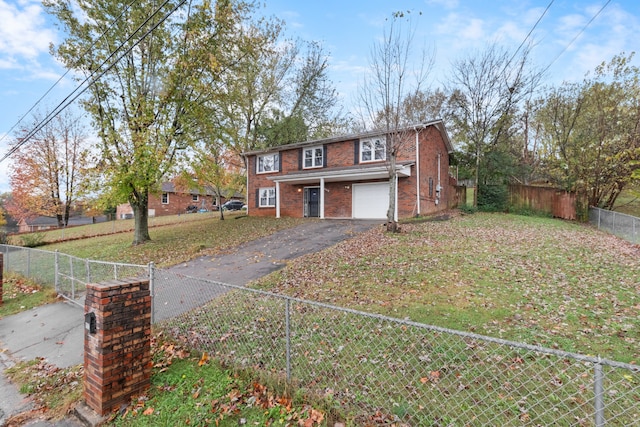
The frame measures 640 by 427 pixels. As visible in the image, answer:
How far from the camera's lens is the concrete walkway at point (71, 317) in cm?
457

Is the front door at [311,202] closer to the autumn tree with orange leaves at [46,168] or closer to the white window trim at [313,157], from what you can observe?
the white window trim at [313,157]

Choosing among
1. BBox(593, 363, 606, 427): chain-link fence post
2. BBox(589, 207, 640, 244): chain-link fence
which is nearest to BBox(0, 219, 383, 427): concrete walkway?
BBox(593, 363, 606, 427): chain-link fence post

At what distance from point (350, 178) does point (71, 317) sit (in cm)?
1387

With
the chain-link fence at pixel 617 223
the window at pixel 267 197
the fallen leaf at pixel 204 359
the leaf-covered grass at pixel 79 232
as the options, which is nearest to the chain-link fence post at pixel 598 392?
the fallen leaf at pixel 204 359

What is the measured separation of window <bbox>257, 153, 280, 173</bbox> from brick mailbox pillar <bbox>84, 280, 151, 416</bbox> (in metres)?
18.1

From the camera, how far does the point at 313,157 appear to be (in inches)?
773

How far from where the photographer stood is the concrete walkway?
4570mm

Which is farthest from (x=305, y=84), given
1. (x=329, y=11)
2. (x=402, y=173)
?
(x=329, y=11)

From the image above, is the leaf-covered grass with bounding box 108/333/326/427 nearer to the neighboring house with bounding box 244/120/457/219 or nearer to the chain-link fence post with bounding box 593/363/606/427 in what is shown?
the chain-link fence post with bounding box 593/363/606/427

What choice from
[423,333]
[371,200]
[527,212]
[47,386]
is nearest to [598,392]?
[423,333]

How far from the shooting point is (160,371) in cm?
402

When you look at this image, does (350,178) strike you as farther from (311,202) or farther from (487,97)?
(487,97)

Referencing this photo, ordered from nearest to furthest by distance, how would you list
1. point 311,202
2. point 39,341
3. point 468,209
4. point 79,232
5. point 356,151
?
1. point 39,341
2. point 356,151
3. point 468,209
4. point 311,202
5. point 79,232

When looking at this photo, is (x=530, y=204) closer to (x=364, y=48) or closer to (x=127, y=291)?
(x=364, y=48)
